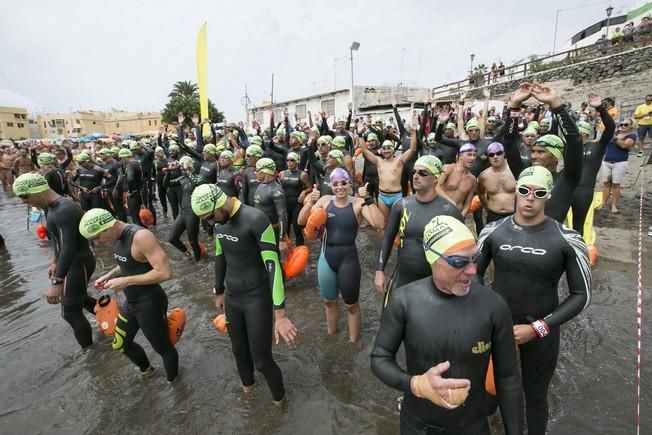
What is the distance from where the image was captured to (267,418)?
10.8ft

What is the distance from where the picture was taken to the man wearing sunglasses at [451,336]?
1.63m

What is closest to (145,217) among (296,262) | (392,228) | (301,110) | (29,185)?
(29,185)

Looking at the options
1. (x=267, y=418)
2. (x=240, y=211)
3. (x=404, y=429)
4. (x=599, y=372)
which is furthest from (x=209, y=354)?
(x=599, y=372)

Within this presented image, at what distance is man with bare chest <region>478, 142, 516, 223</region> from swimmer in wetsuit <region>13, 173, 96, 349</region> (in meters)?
5.33

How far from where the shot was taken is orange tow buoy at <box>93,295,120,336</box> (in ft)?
11.5

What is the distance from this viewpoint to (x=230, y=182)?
749 cm

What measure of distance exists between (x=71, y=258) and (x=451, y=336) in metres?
4.28

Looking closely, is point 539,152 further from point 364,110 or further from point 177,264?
point 364,110

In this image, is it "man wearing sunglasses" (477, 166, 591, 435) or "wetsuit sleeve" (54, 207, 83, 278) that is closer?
"man wearing sunglasses" (477, 166, 591, 435)

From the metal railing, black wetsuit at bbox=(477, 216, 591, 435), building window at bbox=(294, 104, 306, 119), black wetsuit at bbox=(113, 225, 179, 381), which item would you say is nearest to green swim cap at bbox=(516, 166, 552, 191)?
black wetsuit at bbox=(477, 216, 591, 435)

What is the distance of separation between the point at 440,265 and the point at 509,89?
81.0ft

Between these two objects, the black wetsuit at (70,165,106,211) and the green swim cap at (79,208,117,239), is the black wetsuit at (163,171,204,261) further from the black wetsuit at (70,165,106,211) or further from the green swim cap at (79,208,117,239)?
the green swim cap at (79,208,117,239)

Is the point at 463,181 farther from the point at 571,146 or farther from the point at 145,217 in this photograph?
the point at 145,217

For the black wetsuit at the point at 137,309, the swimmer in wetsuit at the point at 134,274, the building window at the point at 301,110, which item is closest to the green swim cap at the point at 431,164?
the swimmer in wetsuit at the point at 134,274
